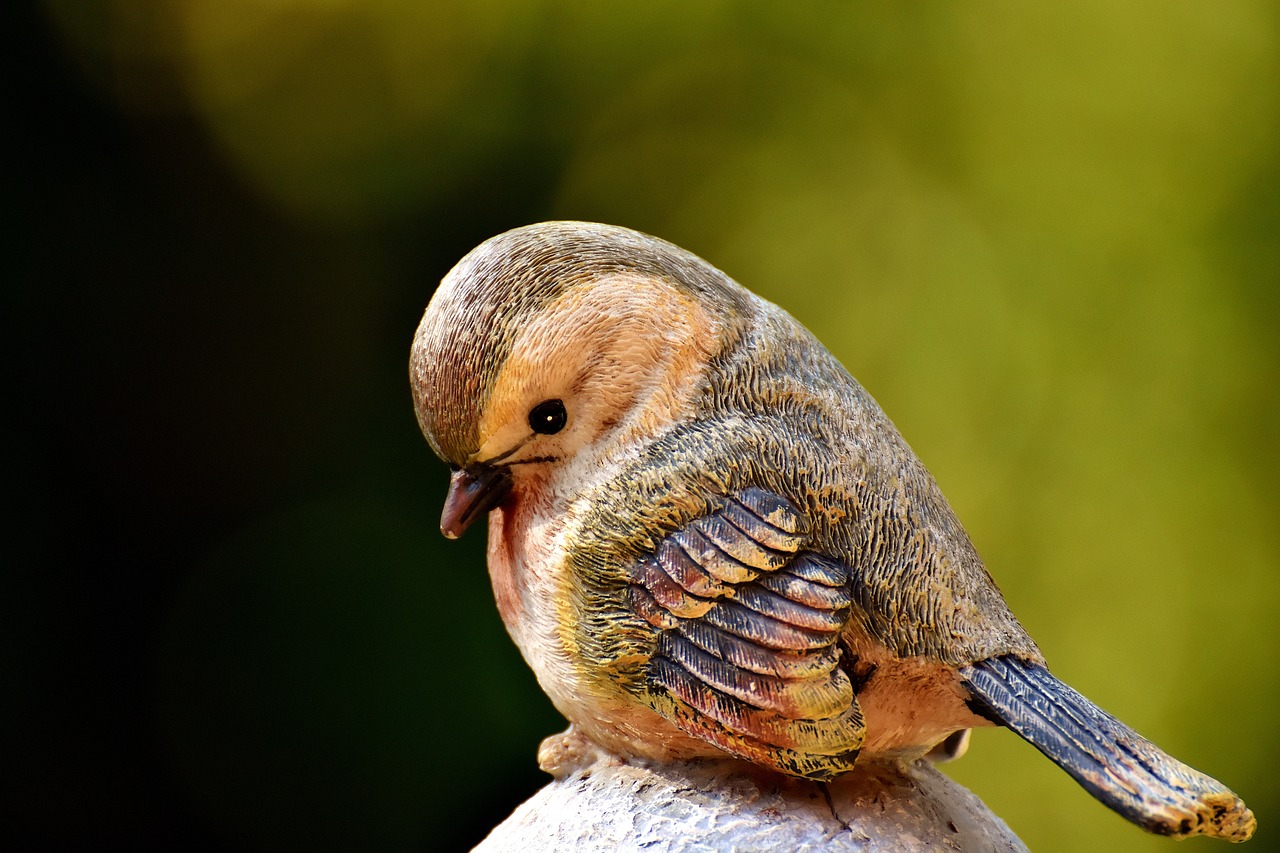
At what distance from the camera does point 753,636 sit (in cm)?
101

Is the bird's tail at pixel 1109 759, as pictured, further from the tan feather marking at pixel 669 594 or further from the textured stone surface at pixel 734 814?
the tan feather marking at pixel 669 594

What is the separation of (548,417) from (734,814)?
38 cm

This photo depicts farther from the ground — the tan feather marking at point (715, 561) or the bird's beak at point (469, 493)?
the bird's beak at point (469, 493)

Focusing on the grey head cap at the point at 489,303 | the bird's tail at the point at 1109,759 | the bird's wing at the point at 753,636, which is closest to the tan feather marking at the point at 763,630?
the bird's wing at the point at 753,636

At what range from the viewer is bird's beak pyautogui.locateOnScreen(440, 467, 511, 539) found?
111cm

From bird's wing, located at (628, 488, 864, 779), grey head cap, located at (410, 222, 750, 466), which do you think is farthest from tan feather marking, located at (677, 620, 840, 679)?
grey head cap, located at (410, 222, 750, 466)

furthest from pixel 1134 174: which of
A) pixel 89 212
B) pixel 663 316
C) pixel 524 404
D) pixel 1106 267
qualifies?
pixel 89 212

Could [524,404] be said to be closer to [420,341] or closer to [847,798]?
[420,341]

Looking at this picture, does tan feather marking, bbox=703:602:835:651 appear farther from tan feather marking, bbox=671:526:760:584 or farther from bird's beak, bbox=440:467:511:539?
bird's beak, bbox=440:467:511:539

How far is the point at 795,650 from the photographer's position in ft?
3.29

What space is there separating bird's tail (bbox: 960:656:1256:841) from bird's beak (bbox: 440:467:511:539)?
1.46 feet

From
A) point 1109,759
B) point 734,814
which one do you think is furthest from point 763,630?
point 1109,759

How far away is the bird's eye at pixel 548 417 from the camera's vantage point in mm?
1082

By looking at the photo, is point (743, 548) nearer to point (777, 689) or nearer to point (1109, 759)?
point (777, 689)
